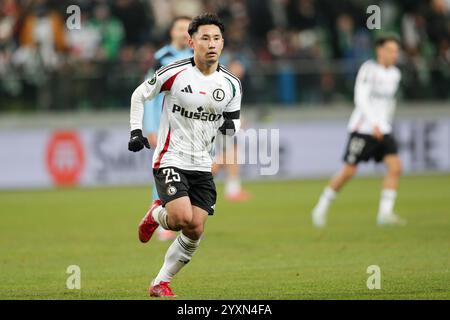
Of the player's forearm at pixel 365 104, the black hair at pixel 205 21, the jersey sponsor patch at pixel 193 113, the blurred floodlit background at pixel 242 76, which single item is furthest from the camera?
the blurred floodlit background at pixel 242 76

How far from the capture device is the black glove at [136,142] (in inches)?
337

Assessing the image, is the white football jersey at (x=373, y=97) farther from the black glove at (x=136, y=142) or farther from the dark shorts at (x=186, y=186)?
the black glove at (x=136, y=142)

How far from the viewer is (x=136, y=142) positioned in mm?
8586

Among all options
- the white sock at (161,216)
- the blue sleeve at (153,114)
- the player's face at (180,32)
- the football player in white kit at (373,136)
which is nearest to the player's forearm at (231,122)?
the white sock at (161,216)

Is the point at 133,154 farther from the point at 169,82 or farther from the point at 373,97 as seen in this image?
the point at 169,82

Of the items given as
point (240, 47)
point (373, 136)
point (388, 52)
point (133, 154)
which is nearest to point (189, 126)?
point (373, 136)

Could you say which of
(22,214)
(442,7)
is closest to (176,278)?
(22,214)

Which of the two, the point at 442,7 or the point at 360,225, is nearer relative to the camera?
the point at 360,225

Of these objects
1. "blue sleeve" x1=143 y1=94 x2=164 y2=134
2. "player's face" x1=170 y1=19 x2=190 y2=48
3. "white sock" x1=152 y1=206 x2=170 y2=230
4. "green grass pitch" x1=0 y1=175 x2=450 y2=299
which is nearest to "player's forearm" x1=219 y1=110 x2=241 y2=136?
"white sock" x1=152 y1=206 x2=170 y2=230

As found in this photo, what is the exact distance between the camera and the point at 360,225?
14.9 m

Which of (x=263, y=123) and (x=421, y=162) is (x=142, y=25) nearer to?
(x=263, y=123)

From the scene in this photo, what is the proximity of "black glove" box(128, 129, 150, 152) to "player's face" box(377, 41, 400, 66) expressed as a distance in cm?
711

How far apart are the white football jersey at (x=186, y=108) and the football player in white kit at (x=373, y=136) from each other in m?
6.06
